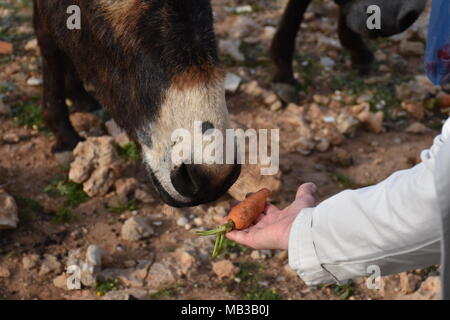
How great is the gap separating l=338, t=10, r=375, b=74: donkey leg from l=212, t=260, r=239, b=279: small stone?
2544mm

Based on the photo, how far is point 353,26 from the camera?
4.57 metres

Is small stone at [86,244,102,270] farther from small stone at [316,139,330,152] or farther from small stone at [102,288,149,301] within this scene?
small stone at [316,139,330,152]

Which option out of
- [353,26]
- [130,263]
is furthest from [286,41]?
[130,263]

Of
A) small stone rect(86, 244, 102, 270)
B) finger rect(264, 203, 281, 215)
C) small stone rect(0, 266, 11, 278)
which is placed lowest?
small stone rect(0, 266, 11, 278)

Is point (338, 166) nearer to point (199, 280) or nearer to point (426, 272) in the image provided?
point (426, 272)

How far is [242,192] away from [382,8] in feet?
4.68

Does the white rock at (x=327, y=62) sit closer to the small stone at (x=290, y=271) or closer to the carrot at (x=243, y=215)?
the small stone at (x=290, y=271)

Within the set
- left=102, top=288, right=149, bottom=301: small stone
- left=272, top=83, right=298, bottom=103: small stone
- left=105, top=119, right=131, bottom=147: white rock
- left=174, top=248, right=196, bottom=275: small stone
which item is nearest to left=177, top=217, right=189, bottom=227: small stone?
left=174, top=248, right=196, bottom=275: small stone

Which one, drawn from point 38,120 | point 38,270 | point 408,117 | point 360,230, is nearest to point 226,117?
point 360,230

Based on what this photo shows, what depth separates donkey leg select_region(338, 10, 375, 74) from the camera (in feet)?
18.2

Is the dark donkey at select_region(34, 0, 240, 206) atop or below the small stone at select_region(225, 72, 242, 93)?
atop

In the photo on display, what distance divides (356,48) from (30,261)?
129 inches

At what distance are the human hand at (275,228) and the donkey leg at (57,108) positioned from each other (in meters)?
2.02

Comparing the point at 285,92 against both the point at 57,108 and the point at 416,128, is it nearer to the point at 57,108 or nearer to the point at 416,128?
the point at 416,128
